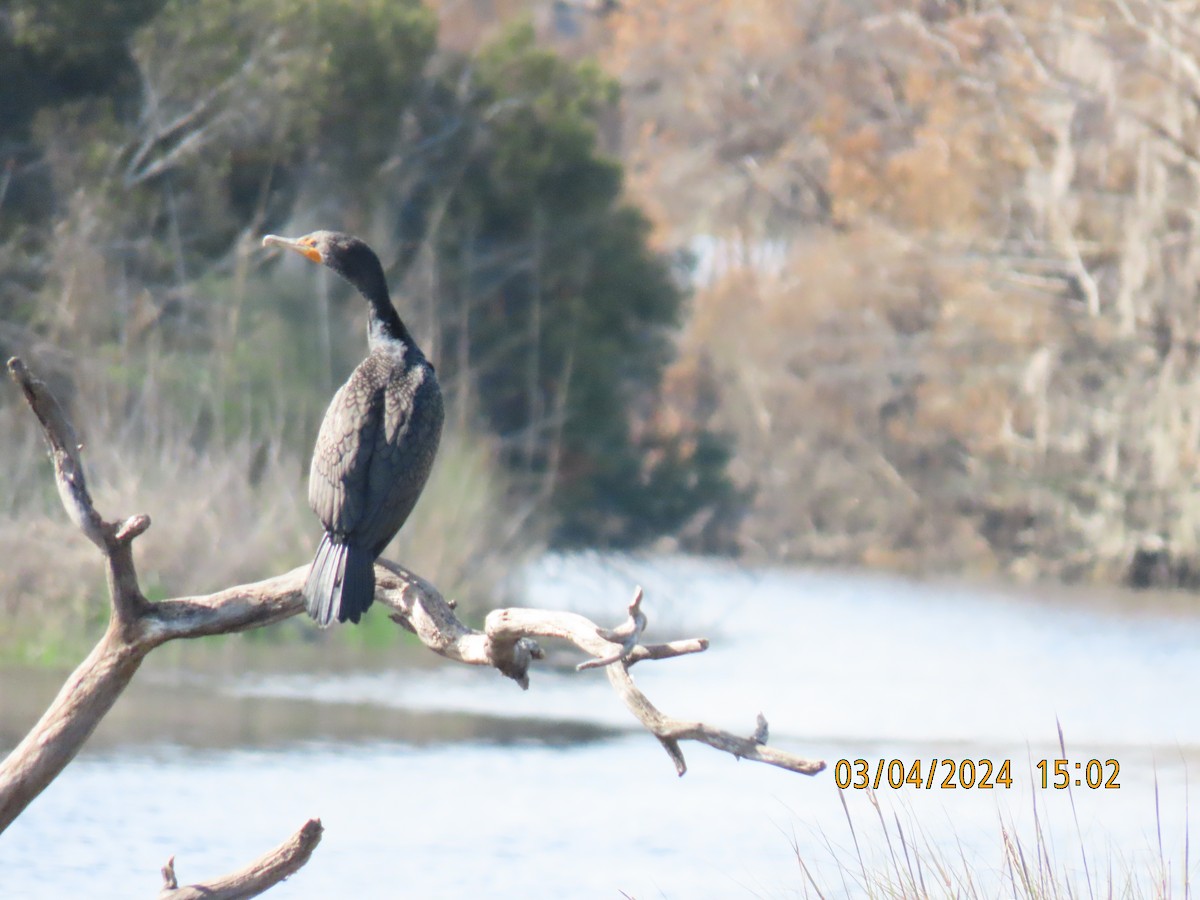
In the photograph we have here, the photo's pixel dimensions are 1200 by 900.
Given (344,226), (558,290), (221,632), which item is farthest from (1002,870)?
(558,290)

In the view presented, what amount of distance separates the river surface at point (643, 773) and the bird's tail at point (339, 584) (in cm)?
117

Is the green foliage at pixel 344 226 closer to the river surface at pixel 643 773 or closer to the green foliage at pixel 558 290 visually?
the green foliage at pixel 558 290

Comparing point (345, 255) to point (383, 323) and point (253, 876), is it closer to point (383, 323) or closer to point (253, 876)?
point (383, 323)

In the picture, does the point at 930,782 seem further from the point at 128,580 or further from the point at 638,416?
the point at 638,416

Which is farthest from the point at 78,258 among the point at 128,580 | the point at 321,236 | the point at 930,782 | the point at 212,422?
the point at 128,580

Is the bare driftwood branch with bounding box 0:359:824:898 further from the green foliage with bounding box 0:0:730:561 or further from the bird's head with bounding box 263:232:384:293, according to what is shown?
the green foliage with bounding box 0:0:730:561

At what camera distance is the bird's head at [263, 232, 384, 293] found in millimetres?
5504

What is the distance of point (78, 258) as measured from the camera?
14.3 metres

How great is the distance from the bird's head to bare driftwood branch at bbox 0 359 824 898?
1.13 m

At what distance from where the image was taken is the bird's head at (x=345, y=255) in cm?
550

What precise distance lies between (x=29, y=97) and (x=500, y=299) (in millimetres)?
4592

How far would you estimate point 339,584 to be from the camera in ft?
14.9
